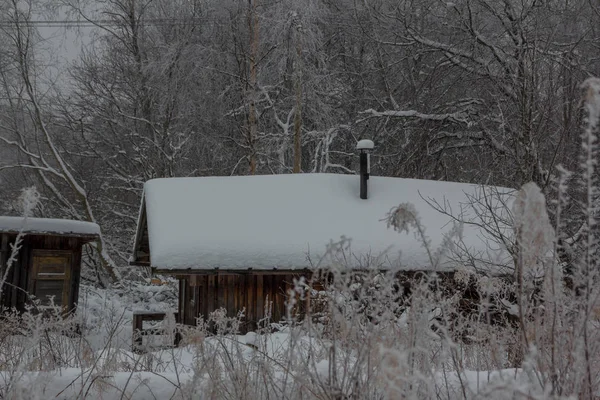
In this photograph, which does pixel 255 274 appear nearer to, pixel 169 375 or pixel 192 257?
pixel 192 257

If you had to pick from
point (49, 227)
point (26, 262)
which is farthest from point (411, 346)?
point (26, 262)

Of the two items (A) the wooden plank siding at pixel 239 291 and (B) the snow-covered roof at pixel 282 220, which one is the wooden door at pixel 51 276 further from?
(A) the wooden plank siding at pixel 239 291

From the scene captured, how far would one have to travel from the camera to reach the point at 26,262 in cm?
1188

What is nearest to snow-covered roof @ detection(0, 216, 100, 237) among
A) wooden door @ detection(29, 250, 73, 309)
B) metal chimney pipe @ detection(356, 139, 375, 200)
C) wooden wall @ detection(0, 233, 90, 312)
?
wooden wall @ detection(0, 233, 90, 312)

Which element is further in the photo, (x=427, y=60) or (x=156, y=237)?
(x=427, y=60)

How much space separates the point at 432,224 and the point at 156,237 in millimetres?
4612

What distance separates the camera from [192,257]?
29.7 ft

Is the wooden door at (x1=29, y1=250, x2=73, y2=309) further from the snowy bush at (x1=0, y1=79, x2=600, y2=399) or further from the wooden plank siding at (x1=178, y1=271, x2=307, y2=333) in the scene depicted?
the snowy bush at (x1=0, y1=79, x2=600, y2=399)

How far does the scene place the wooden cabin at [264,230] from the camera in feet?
29.7

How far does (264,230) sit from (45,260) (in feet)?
16.5

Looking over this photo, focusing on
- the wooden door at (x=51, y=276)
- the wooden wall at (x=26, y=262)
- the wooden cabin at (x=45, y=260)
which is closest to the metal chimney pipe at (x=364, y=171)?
the wooden cabin at (x=45, y=260)

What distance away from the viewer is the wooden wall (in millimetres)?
11703

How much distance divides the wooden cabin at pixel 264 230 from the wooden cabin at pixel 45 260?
1.35m

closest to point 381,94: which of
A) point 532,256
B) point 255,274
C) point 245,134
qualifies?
point 245,134
